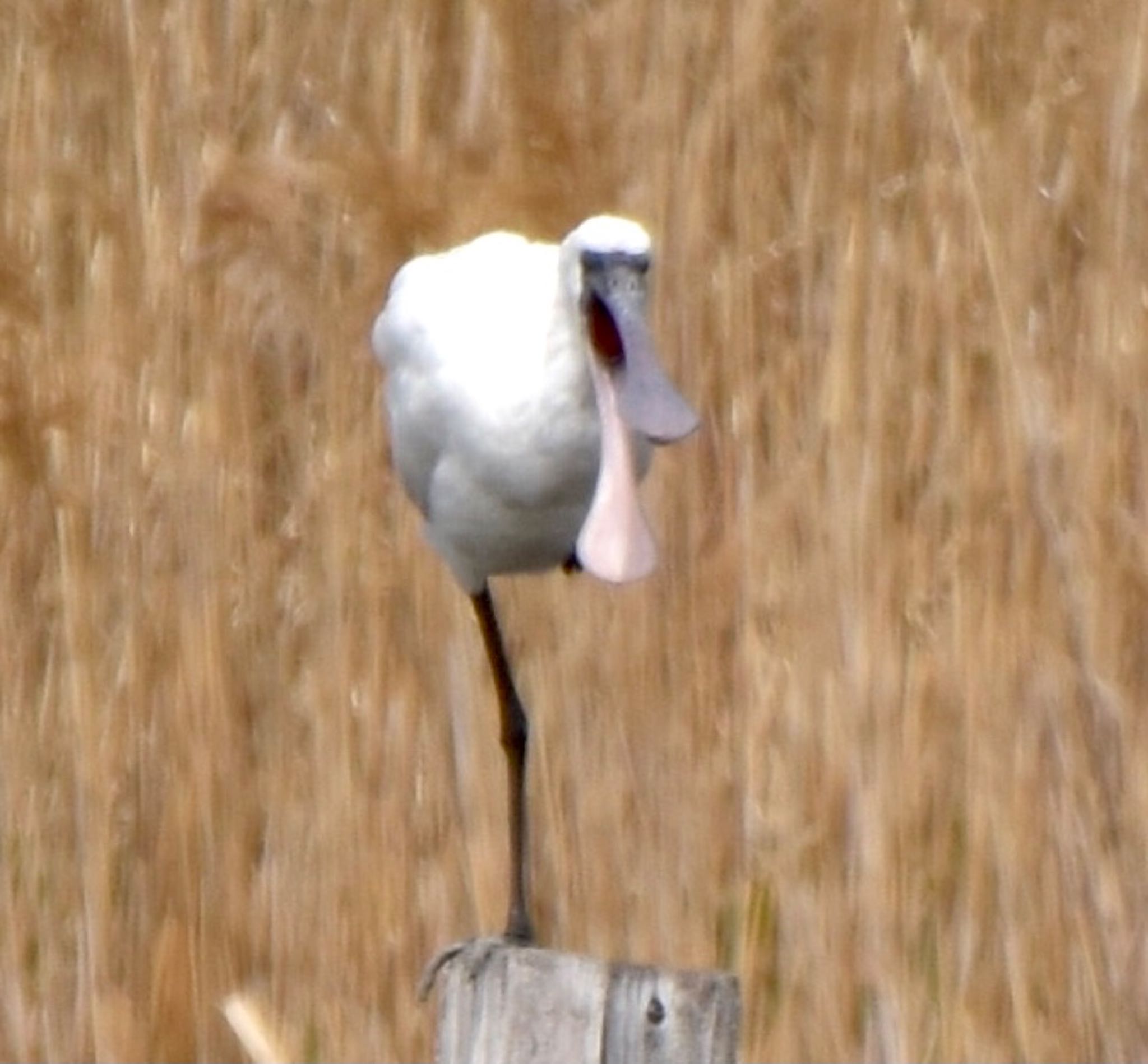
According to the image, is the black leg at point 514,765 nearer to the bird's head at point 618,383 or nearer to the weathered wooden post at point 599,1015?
the bird's head at point 618,383

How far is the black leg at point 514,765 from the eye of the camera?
2.16 meters

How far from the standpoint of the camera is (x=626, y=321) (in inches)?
68.5

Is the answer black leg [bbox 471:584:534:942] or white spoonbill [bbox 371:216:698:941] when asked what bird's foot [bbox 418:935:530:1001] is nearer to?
black leg [bbox 471:584:534:942]

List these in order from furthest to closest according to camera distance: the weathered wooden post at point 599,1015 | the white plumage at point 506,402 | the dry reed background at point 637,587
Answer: the dry reed background at point 637,587
the white plumage at point 506,402
the weathered wooden post at point 599,1015

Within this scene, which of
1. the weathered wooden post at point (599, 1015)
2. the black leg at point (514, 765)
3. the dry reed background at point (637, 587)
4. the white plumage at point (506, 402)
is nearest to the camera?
the weathered wooden post at point (599, 1015)

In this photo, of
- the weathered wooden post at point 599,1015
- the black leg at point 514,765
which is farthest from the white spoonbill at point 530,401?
the weathered wooden post at point 599,1015

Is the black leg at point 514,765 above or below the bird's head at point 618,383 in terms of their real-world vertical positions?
below

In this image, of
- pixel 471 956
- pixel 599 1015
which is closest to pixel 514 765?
pixel 471 956

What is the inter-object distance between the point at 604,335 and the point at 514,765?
1.59 feet

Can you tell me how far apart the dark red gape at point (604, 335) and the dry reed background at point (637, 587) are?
460mm

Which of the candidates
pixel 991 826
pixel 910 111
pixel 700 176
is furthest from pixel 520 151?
pixel 991 826

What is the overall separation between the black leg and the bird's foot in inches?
0.7

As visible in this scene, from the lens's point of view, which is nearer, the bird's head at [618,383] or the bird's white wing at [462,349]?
the bird's head at [618,383]

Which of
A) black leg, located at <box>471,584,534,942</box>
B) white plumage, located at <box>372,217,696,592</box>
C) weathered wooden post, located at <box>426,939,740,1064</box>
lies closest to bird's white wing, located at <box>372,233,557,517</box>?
white plumage, located at <box>372,217,696,592</box>
